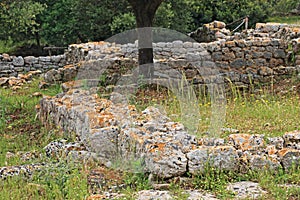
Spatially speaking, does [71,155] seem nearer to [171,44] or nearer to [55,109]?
[55,109]

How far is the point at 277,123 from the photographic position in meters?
8.07

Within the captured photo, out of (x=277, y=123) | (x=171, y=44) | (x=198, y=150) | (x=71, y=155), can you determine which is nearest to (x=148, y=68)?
(x=171, y=44)

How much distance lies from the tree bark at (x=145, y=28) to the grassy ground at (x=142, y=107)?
0.63 metres

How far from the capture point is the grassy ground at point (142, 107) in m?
5.34

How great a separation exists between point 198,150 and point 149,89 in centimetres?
565

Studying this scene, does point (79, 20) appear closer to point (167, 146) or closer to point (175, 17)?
point (175, 17)

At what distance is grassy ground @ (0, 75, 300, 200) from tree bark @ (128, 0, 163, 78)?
63 centimetres

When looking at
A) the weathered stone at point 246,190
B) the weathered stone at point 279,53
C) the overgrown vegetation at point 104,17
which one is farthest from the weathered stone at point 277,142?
the overgrown vegetation at point 104,17

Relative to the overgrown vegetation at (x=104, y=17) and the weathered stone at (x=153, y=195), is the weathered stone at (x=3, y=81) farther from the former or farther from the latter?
the weathered stone at (x=153, y=195)

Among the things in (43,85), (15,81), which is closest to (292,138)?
(43,85)

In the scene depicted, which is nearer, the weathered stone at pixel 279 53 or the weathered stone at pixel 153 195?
the weathered stone at pixel 153 195

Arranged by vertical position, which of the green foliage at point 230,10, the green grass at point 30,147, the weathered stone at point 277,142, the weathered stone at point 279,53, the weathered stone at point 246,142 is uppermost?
the green foliage at point 230,10

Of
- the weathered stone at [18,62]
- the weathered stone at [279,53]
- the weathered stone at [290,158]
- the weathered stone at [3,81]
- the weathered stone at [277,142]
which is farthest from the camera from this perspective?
the weathered stone at [18,62]

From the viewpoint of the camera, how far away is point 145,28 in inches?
437
